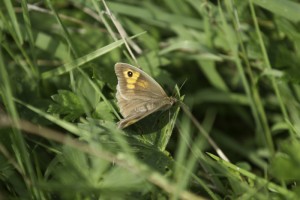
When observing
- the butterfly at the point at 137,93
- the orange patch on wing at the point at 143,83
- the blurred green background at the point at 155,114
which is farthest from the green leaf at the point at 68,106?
the orange patch on wing at the point at 143,83

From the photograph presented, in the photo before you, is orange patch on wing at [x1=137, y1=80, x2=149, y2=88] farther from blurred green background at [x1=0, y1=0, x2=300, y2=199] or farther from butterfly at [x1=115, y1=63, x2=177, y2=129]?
blurred green background at [x1=0, y1=0, x2=300, y2=199]

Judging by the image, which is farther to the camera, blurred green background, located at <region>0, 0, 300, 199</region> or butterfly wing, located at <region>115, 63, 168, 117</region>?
butterfly wing, located at <region>115, 63, 168, 117</region>

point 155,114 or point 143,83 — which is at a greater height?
point 143,83

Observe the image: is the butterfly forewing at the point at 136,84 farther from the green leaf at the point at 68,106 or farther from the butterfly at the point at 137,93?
the green leaf at the point at 68,106

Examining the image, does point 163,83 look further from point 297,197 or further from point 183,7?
point 297,197

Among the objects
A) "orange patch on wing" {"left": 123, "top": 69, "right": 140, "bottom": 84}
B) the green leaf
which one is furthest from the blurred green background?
"orange patch on wing" {"left": 123, "top": 69, "right": 140, "bottom": 84}

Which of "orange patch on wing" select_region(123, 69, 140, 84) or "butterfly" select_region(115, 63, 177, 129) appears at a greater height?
"orange patch on wing" select_region(123, 69, 140, 84)

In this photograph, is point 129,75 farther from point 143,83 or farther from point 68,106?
point 68,106

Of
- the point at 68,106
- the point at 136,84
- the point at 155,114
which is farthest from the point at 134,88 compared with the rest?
the point at 68,106
